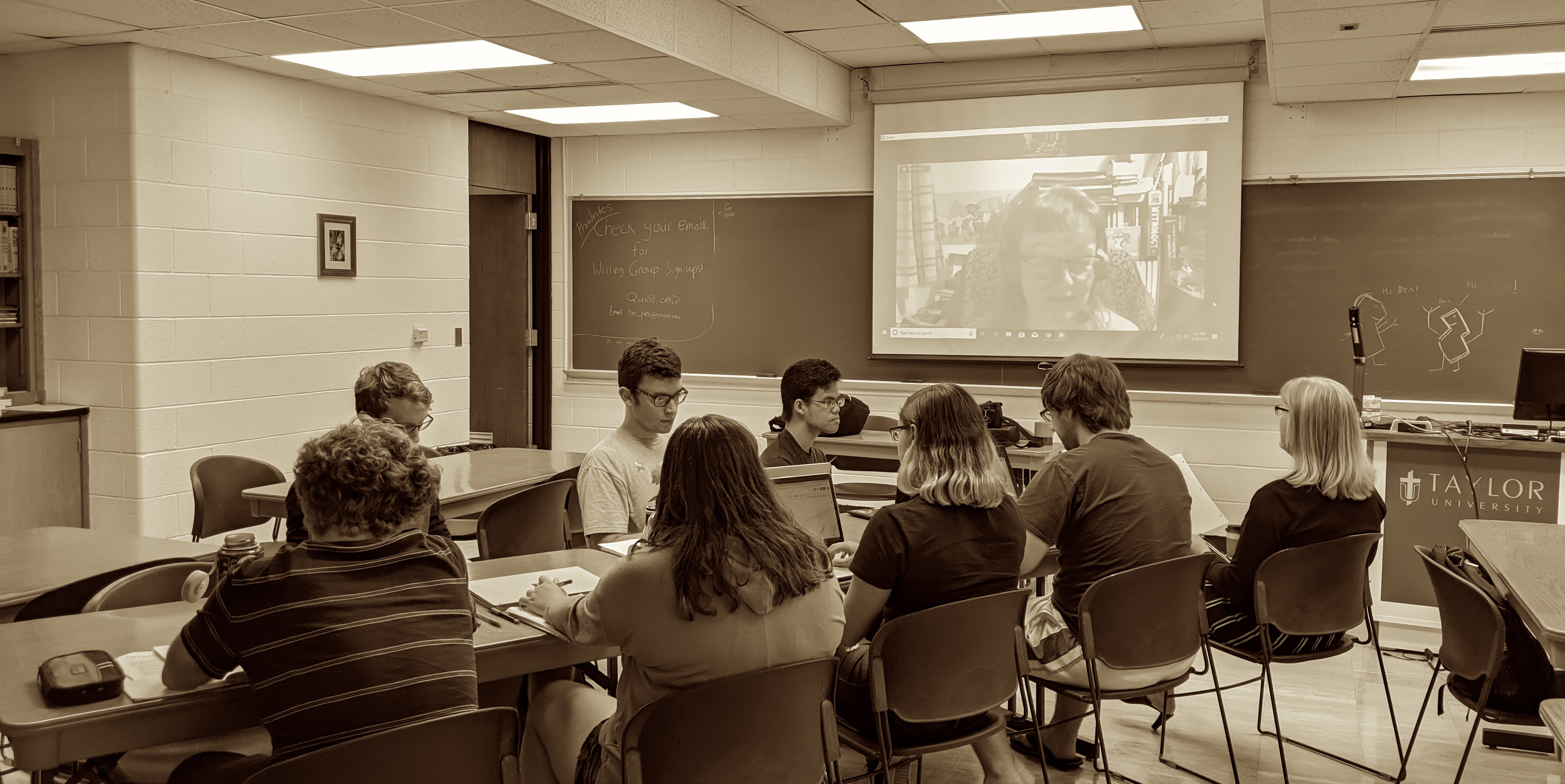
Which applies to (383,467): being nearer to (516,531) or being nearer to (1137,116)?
(516,531)

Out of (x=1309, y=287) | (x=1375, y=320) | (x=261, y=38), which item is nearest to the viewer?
(x=261, y=38)

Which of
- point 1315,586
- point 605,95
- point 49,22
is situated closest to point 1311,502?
point 1315,586

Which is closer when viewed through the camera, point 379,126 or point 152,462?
point 152,462

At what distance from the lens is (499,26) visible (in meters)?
4.33

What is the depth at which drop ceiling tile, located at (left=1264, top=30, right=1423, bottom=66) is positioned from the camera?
429cm

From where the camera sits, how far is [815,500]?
2889mm

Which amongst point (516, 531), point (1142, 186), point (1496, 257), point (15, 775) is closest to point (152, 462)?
point (15, 775)

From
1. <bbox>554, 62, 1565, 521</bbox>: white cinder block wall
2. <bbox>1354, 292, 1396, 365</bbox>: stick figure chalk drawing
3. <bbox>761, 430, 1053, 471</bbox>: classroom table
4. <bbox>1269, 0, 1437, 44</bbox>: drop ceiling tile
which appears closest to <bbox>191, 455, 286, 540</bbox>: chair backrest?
<bbox>761, 430, 1053, 471</bbox>: classroom table

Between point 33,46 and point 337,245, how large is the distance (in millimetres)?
1551

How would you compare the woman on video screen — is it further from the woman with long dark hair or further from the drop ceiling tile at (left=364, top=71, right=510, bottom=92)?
the woman with long dark hair

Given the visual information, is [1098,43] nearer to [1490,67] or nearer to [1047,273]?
[1047,273]

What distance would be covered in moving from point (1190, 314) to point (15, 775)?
213 inches

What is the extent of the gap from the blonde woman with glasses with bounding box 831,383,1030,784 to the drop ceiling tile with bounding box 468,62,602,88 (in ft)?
10.6

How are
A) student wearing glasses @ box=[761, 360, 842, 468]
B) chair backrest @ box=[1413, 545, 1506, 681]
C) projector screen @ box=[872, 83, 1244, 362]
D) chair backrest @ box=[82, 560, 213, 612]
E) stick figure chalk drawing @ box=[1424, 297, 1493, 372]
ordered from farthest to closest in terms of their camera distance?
projector screen @ box=[872, 83, 1244, 362], stick figure chalk drawing @ box=[1424, 297, 1493, 372], student wearing glasses @ box=[761, 360, 842, 468], chair backrest @ box=[1413, 545, 1506, 681], chair backrest @ box=[82, 560, 213, 612]
